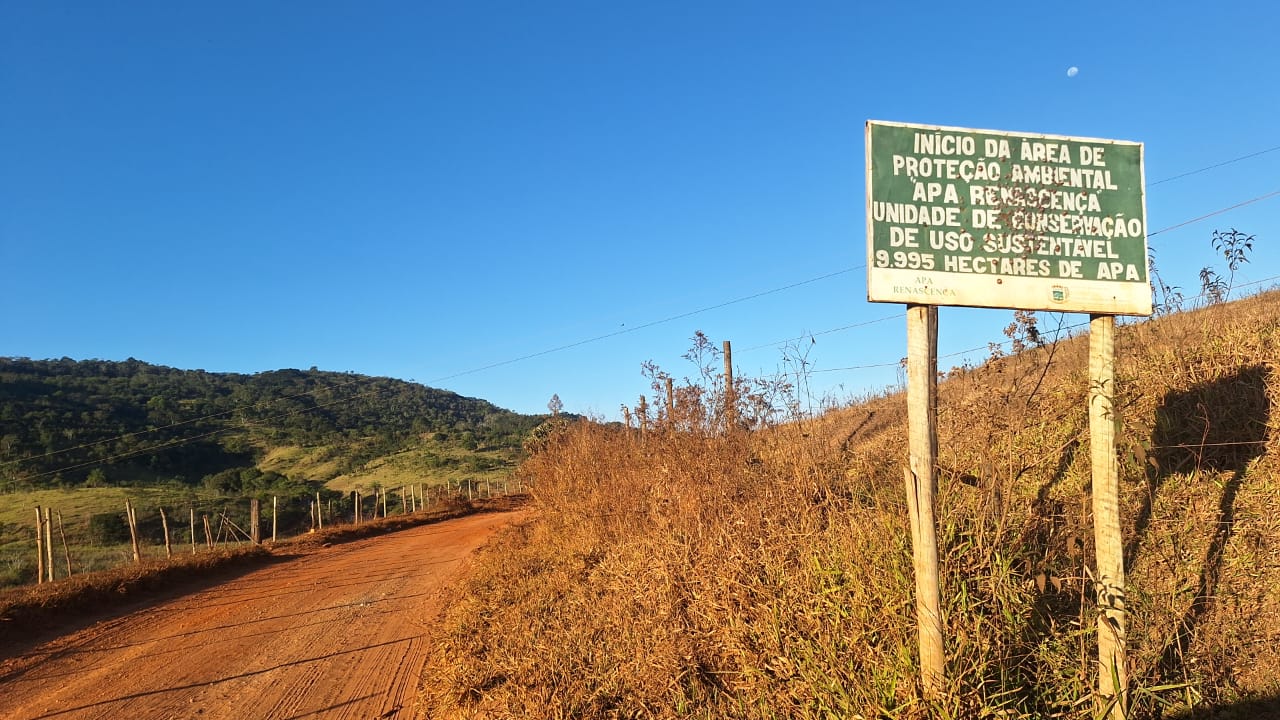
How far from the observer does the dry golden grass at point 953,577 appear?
3787 millimetres

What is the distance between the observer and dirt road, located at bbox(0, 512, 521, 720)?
641cm

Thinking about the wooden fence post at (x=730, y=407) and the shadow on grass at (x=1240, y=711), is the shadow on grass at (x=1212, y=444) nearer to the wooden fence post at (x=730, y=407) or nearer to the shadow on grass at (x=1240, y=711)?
the shadow on grass at (x=1240, y=711)

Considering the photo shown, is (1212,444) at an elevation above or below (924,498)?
above

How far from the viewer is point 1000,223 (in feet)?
12.8

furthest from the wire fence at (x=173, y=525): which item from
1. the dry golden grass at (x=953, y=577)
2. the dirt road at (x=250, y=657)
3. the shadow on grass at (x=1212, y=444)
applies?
the shadow on grass at (x=1212, y=444)

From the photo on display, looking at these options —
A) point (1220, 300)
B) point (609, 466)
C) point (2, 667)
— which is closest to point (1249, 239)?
point (1220, 300)

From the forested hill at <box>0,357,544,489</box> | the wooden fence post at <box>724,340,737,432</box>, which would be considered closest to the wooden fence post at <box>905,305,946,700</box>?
the wooden fence post at <box>724,340,737,432</box>

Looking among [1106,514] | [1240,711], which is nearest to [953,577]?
[1106,514]

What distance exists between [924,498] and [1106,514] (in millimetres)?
1105

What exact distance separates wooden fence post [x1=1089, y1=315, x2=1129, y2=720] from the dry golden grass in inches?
5.1

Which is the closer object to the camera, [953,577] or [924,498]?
[924,498]

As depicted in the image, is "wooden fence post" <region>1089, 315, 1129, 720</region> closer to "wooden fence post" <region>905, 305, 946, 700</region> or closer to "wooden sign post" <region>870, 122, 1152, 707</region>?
"wooden sign post" <region>870, 122, 1152, 707</region>

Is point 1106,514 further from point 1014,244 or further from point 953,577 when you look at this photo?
point 1014,244

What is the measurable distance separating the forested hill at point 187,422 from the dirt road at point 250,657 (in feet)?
109
